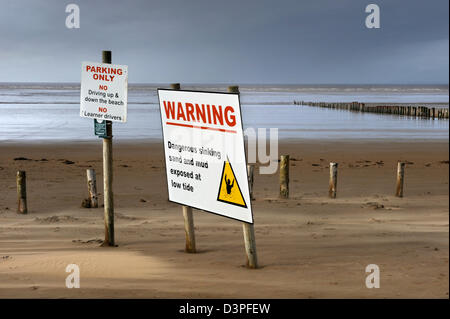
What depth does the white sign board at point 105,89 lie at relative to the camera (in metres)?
8.95

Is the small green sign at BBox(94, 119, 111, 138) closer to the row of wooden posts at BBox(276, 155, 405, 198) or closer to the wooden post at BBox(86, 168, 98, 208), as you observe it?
the wooden post at BBox(86, 168, 98, 208)

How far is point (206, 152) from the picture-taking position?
782 cm

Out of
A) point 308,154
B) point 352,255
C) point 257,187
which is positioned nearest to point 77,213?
point 257,187

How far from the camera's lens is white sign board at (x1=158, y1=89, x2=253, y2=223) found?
290 inches


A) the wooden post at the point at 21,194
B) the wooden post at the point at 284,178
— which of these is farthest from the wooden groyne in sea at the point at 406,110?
the wooden post at the point at 21,194

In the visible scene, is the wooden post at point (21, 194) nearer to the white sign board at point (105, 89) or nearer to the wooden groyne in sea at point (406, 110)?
the white sign board at point (105, 89)

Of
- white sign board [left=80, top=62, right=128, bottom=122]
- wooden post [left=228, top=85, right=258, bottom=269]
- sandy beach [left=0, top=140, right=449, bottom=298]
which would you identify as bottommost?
sandy beach [left=0, top=140, right=449, bottom=298]

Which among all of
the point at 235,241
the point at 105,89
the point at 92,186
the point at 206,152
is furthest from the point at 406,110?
the point at 206,152

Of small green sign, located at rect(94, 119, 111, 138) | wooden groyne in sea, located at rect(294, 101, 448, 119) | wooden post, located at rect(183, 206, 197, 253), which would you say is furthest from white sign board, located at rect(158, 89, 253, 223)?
wooden groyne in sea, located at rect(294, 101, 448, 119)

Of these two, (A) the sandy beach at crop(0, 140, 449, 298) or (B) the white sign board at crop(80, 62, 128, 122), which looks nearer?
(A) the sandy beach at crop(0, 140, 449, 298)

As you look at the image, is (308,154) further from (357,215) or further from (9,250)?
(9,250)

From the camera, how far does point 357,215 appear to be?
12000 mm

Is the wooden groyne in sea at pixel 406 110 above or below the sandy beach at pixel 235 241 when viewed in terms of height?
below

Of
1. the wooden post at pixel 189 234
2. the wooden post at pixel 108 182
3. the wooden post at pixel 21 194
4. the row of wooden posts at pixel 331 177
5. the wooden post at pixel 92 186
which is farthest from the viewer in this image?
the row of wooden posts at pixel 331 177
